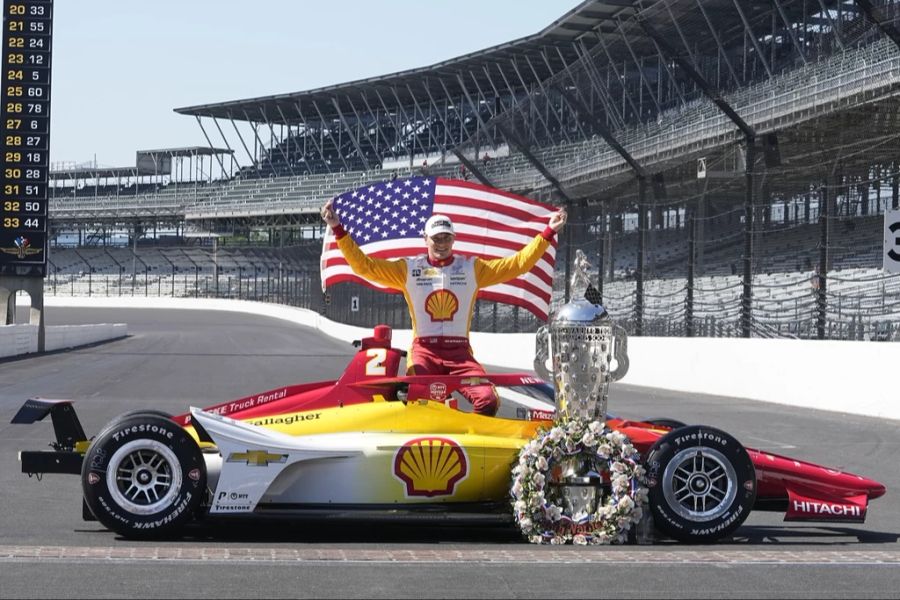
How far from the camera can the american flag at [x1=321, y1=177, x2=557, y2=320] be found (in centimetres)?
1161

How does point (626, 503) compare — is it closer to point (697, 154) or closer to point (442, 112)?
point (697, 154)

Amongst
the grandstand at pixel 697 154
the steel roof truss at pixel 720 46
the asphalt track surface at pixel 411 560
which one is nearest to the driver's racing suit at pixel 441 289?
the asphalt track surface at pixel 411 560

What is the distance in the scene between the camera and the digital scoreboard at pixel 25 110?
33562 mm

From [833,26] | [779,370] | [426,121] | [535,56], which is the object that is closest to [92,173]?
[426,121]

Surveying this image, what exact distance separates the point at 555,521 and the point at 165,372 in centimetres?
2127

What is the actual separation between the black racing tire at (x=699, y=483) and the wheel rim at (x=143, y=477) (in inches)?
99.7

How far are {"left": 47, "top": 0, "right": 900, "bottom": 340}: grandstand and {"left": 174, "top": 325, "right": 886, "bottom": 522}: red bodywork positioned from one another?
12923mm

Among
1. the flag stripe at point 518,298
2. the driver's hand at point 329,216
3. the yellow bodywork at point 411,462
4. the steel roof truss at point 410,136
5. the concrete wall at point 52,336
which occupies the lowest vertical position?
the yellow bodywork at point 411,462

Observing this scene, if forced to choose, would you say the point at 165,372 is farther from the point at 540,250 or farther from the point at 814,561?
the point at 814,561

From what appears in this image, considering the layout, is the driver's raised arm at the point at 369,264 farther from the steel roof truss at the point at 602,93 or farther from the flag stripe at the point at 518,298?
the steel roof truss at the point at 602,93

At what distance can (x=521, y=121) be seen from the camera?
41688mm

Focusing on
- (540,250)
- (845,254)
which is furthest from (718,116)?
(540,250)

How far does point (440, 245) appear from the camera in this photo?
30.2 ft

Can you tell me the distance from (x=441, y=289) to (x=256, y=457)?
253cm
